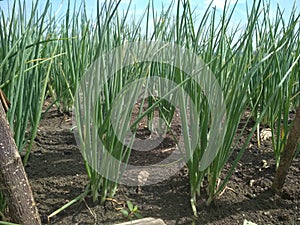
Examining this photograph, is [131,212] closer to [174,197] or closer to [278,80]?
[174,197]

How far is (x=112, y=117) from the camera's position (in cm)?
94

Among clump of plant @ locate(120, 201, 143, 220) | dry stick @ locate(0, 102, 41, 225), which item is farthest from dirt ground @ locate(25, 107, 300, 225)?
dry stick @ locate(0, 102, 41, 225)

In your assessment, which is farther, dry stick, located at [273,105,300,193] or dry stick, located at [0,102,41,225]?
dry stick, located at [273,105,300,193]

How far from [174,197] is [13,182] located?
53cm

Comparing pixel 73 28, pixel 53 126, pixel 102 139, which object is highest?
pixel 73 28

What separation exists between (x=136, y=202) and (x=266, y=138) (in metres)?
0.78

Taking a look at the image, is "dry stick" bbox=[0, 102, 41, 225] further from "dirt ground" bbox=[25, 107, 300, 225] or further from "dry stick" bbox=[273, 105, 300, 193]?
"dry stick" bbox=[273, 105, 300, 193]

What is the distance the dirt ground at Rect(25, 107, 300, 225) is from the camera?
954mm

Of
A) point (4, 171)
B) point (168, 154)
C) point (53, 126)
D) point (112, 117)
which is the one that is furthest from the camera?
point (53, 126)

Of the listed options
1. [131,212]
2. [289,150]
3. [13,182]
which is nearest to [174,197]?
[131,212]

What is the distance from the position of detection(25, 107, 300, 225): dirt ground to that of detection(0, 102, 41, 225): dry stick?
238 mm

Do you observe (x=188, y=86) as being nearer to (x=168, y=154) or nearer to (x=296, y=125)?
(x=296, y=125)

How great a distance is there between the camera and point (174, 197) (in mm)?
1053

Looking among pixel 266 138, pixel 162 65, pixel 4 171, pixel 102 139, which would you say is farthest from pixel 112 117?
pixel 266 138
